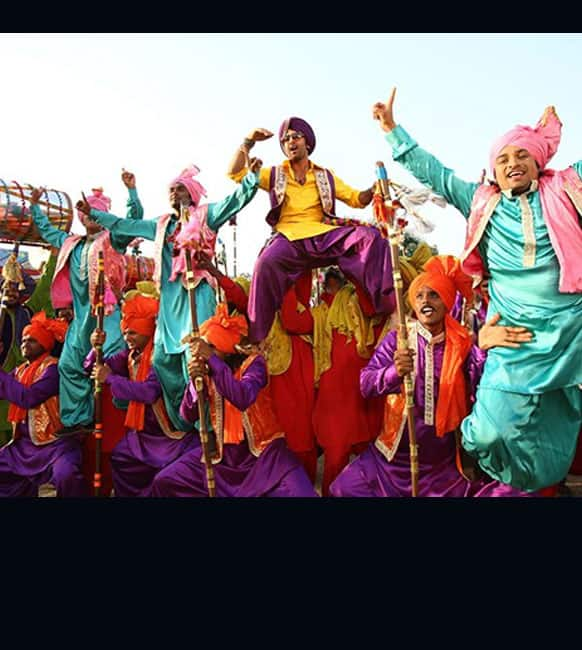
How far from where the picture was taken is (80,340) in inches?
224

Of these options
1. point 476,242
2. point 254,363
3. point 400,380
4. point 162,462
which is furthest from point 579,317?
point 162,462

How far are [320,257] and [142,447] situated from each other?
67.8 inches

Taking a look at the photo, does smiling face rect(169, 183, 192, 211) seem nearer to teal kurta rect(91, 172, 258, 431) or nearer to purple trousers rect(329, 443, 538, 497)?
teal kurta rect(91, 172, 258, 431)

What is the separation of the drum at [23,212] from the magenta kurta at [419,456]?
429cm

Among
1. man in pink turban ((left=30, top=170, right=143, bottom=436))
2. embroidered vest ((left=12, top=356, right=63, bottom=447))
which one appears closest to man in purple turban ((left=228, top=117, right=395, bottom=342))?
man in pink turban ((left=30, top=170, right=143, bottom=436))

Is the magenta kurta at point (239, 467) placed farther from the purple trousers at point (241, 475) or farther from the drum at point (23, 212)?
the drum at point (23, 212)

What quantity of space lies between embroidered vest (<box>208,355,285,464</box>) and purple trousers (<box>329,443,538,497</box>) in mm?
513

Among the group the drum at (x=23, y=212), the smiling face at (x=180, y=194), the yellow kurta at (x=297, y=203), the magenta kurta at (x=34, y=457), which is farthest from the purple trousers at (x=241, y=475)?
the drum at (x=23, y=212)

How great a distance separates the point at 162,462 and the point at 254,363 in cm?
104

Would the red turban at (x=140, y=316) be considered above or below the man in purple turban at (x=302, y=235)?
below

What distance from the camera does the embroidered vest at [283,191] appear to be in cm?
480

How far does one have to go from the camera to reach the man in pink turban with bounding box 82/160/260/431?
4945 millimetres

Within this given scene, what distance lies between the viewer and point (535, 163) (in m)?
3.86

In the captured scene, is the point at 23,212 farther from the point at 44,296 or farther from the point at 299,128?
the point at 299,128
